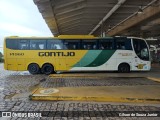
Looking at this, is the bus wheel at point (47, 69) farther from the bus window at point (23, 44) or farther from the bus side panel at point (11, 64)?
the bus side panel at point (11, 64)

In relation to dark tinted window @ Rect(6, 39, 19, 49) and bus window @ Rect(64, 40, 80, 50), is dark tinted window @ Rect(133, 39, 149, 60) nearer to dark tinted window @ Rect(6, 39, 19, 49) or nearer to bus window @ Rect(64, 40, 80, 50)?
bus window @ Rect(64, 40, 80, 50)

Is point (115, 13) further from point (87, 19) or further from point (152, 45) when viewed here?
point (152, 45)

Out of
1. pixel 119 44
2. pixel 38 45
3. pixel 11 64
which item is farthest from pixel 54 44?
pixel 119 44

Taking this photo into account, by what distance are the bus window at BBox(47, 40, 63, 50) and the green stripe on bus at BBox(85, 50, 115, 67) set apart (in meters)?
2.49

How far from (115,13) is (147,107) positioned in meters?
14.1

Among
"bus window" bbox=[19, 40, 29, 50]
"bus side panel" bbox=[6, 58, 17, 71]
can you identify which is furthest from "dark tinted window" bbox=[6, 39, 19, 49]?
"bus side panel" bbox=[6, 58, 17, 71]

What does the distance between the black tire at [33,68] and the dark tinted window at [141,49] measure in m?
7.12

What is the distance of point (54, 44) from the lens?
21.7m

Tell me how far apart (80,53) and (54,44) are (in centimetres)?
195

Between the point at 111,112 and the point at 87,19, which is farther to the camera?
the point at 87,19

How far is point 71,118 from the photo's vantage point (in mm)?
6922

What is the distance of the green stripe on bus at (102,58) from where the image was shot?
21.8 meters

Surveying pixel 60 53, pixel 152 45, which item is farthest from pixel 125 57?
pixel 152 45

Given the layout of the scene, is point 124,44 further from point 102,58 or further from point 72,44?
point 72,44
